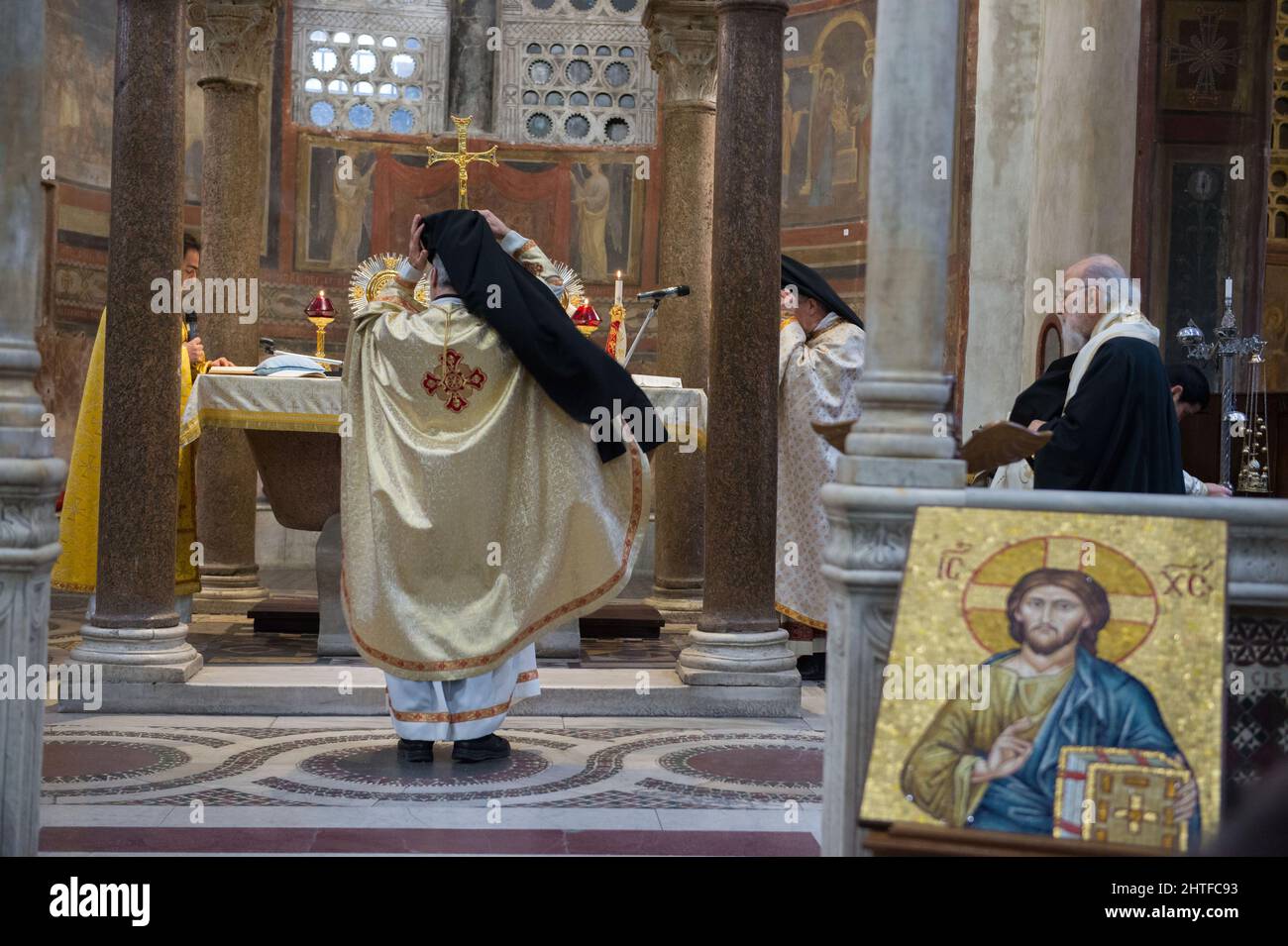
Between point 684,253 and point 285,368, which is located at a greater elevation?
point 684,253

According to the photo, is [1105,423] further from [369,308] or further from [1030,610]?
[369,308]

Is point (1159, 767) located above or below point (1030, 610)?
below

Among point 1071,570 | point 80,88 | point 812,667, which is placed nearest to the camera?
point 1071,570

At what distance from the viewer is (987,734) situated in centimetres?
328

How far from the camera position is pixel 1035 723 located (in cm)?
330

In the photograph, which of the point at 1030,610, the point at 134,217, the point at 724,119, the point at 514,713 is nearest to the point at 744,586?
the point at 514,713

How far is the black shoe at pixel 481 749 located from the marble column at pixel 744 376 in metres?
1.26

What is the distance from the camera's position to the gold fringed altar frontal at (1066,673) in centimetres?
320

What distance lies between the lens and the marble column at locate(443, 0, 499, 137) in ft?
46.8

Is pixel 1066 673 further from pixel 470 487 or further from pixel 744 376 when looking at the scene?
pixel 744 376

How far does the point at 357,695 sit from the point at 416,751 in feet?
3.34

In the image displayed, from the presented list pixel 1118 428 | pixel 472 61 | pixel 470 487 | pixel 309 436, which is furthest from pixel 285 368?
pixel 472 61

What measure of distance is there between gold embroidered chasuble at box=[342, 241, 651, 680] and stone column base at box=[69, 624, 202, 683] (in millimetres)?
1256
